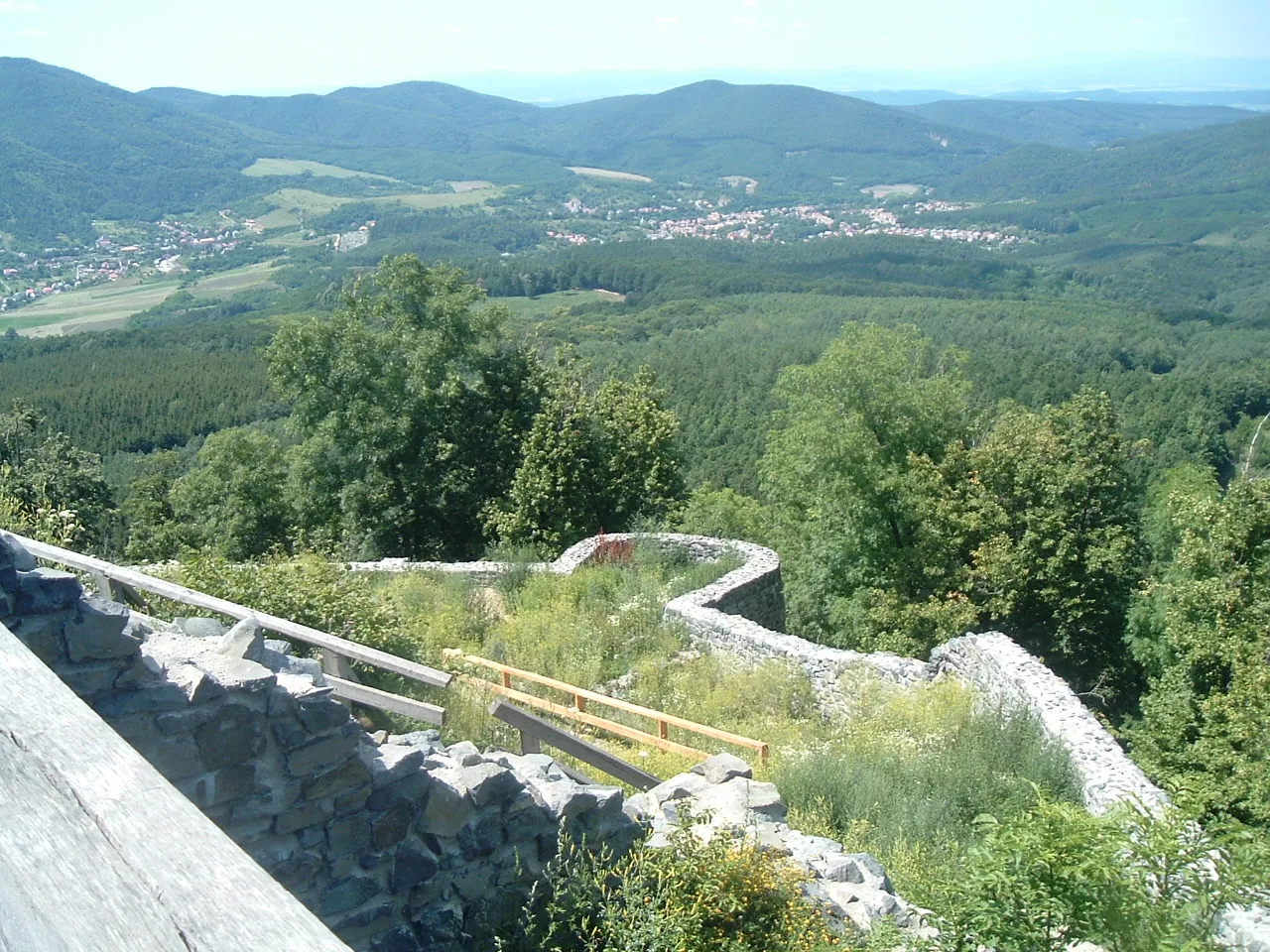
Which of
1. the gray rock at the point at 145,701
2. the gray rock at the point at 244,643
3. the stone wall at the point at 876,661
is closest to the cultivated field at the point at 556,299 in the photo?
the stone wall at the point at 876,661

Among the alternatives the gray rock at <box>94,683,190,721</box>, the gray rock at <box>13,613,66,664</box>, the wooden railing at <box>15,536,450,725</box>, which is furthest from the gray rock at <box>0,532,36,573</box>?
the wooden railing at <box>15,536,450,725</box>

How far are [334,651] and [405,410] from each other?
13.3 m

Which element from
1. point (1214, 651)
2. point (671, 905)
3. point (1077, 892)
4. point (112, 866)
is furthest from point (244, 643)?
point (1214, 651)

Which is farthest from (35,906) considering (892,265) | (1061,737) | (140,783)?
(892,265)

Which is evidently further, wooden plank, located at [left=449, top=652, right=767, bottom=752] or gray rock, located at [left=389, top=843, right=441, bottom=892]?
wooden plank, located at [left=449, top=652, right=767, bottom=752]

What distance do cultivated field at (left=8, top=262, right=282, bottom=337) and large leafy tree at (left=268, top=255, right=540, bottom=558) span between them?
82896 millimetres

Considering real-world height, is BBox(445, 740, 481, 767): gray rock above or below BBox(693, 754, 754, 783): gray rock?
above

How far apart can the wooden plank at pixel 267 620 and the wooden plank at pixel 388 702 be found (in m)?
0.15

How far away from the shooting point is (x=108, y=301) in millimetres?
119562

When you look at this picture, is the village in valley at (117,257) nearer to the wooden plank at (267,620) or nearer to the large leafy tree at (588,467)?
the large leafy tree at (588,467)

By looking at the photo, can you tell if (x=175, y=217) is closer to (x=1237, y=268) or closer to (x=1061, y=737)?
(x=1237, y=268)

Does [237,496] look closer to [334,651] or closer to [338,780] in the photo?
[334,651]

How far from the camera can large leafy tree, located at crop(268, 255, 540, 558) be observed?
18.5m

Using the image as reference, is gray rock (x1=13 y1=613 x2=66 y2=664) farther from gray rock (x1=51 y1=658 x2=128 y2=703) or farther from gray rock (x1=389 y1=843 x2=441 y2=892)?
gray rock (x1=389 y1=843 x2=441 y2=892)
